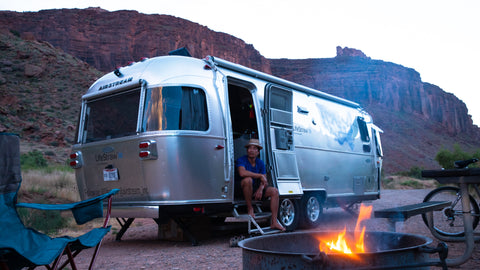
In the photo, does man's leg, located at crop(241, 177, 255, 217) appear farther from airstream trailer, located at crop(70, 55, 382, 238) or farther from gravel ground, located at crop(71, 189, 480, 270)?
gravel ground, located at crop(71, 189, 480, 270)

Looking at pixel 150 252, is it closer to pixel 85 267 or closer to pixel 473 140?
pixel 85 267

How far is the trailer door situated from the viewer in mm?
6938

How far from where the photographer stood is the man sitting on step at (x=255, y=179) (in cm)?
630

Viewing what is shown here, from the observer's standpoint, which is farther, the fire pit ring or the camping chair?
the camping chair

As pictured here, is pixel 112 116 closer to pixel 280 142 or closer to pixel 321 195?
pixel 280 142

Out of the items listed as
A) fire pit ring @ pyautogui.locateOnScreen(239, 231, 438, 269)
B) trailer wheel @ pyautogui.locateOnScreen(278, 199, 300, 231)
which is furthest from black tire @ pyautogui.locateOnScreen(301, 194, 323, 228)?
fire pit ring @ pyautogui.locateOnScreen(239, 231, 438, 269)

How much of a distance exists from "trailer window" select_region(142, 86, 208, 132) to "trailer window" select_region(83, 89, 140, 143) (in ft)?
1.07

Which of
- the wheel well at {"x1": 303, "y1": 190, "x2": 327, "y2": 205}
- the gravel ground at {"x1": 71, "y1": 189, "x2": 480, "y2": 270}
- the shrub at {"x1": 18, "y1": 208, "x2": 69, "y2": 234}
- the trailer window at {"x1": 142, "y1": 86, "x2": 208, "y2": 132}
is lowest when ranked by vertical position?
the gravel ground at {"x1": 71, "y1": 189, "x2": 480, "y2": 270}

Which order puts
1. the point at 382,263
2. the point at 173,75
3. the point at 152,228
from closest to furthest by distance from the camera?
the point at 382,263
the point at 173,75
the point at 152,228

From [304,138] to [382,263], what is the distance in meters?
5.76

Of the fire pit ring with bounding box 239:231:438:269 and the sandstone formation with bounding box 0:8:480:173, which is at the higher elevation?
the sandstone formation with bounding box 0:8:480:173

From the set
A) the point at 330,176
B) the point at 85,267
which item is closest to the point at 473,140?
the point at 330,176

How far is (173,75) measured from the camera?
5922 mm

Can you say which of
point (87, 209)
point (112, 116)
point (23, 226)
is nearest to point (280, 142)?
point (112, 116)
